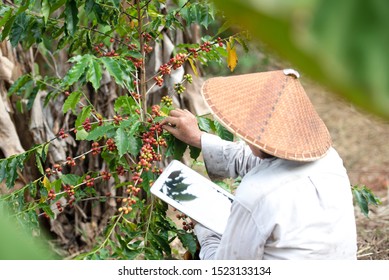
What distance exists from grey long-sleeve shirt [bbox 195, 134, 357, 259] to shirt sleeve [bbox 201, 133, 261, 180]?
0.31 m

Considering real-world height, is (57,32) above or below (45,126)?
above

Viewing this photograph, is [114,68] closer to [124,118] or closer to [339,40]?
[124,118]

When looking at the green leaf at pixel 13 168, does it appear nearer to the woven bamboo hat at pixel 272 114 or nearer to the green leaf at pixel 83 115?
the green leaf at pixel 83 115

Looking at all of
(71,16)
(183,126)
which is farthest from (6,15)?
(183,126)

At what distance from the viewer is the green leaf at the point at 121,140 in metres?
1.54

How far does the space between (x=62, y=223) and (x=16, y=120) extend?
0.58 metres

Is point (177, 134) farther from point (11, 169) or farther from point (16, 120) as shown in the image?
point (16, 120)

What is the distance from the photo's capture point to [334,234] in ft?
4.73

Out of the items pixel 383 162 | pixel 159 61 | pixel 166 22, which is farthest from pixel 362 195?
pixel 383 162

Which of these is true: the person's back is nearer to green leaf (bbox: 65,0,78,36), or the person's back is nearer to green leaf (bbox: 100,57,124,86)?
green leaf (bbox: 100,57,124,86)

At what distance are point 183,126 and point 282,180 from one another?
394 millimetres

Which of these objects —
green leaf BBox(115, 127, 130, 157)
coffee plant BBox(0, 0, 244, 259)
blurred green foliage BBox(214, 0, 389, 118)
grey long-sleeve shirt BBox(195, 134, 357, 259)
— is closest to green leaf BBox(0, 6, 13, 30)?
coffee plant BBox(0, 0, 244, 259)

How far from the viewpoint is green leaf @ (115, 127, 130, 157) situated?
1.54m

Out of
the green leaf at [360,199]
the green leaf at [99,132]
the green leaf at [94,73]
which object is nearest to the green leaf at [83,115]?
the green leaf at [99,132]
